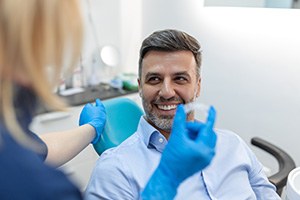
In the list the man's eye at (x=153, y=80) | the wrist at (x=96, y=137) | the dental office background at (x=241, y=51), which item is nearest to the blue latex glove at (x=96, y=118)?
the wrist at (x=96, y=137)

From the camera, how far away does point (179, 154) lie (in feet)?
2.85

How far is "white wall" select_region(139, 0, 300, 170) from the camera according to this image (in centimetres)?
212

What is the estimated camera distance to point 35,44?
0.52m

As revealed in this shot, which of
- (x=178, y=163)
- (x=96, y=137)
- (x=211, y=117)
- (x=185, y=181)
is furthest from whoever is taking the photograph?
(x=96, y=137)

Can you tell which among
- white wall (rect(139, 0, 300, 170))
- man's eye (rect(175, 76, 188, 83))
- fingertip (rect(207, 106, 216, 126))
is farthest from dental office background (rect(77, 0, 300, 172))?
fingertip (rect(207, 106, 216, 126))

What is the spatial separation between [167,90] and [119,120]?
1.57 ft

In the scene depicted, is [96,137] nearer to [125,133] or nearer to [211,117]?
[125,133]

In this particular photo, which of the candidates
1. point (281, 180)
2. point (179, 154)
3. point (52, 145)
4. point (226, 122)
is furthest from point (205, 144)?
point (226, 122)

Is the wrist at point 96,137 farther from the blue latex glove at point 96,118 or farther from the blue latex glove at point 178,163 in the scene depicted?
the blue latex glove at point 178,163

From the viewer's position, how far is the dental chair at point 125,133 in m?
1.62

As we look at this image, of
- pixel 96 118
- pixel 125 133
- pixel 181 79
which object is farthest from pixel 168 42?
pixel 125 133

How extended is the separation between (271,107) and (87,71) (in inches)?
54.2

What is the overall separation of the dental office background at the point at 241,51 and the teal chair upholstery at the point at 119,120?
710 millimetres

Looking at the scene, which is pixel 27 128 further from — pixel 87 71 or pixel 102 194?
pixel 87 71
